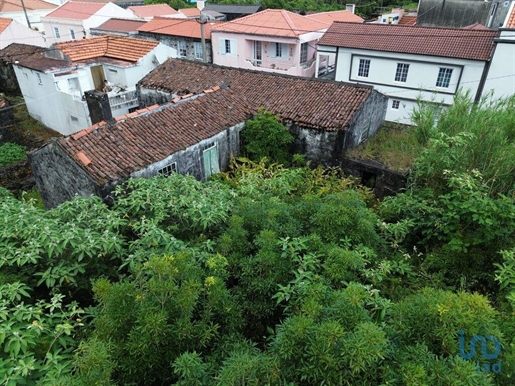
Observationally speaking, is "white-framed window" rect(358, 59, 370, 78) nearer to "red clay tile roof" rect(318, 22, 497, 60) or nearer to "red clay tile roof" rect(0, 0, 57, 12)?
"red clay tile roof" rect(318, 22, 497, 60)

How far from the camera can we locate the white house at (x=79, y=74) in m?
19.2

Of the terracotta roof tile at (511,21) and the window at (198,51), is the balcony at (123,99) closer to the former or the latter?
the window at (198,51)

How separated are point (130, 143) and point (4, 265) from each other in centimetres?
544

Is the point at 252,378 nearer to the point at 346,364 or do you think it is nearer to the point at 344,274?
the point at 346,364

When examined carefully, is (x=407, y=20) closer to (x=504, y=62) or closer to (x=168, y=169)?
(x=504, y=62)

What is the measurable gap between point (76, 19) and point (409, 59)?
29.9 meters

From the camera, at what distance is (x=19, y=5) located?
40.4m

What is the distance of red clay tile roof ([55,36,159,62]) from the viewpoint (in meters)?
21.4

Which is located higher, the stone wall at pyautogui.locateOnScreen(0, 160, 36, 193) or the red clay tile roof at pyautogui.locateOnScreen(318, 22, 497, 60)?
the red clay tile roof at pyautogui.locateOnScreen(318, 22, 497, 60)

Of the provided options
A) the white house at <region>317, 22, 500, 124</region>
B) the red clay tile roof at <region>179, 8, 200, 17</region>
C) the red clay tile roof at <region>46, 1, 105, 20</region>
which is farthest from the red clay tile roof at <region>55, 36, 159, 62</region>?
the red clay tile roof at <region>179, 8, 200, 17</region>

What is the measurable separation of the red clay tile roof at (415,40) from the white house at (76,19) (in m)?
22.8

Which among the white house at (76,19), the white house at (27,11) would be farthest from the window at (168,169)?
the white house at (27,11)

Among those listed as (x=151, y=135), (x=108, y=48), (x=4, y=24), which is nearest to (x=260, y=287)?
(x=151, y=135)

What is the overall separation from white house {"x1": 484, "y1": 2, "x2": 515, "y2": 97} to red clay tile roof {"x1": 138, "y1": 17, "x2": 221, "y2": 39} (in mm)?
21276
